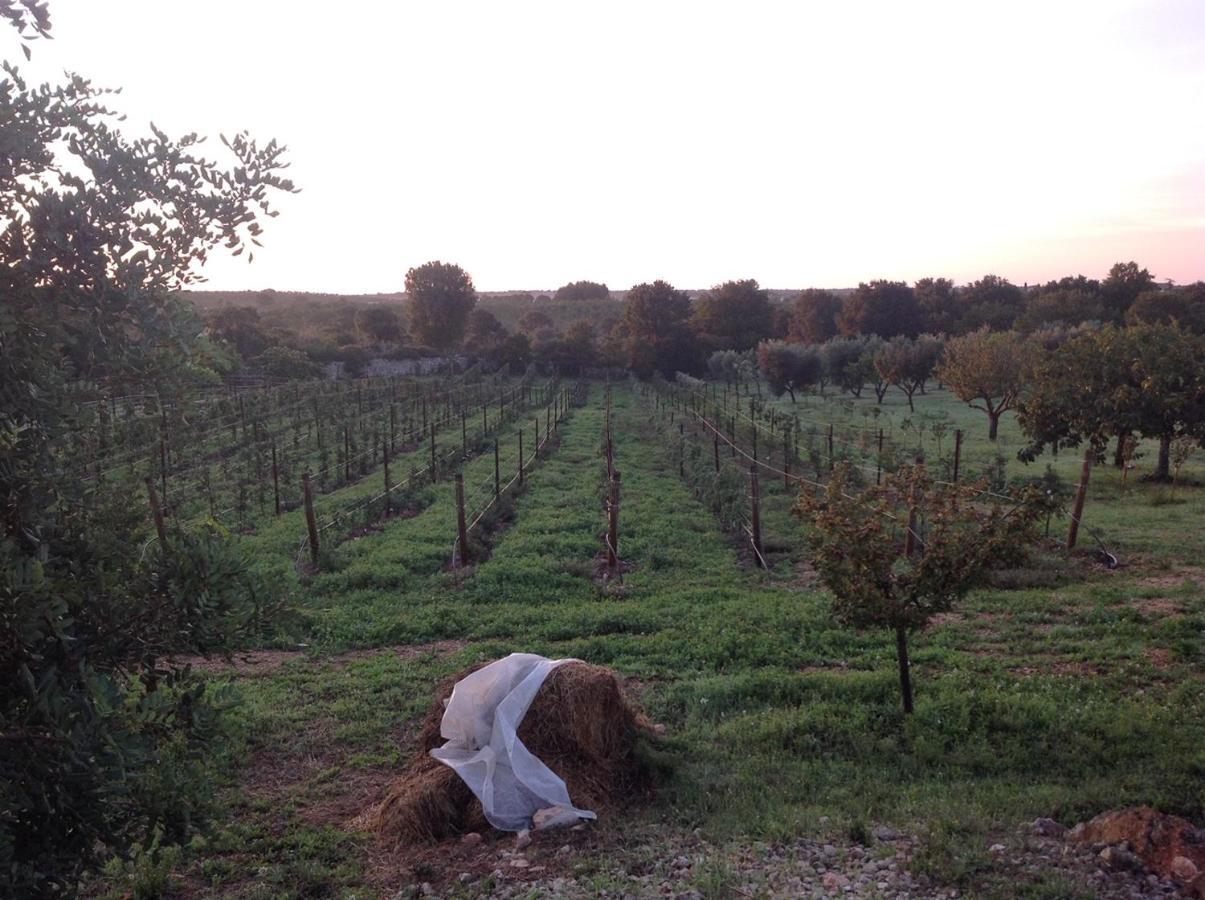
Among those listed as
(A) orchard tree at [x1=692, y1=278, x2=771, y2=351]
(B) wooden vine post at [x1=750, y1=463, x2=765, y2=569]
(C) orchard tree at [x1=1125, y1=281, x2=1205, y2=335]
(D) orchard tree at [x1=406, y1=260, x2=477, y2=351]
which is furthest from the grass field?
(A) orchard tree at [x1=692, y1=278, x2=771, y2=351]

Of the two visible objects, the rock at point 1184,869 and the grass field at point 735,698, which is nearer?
the rock at point 1184,869

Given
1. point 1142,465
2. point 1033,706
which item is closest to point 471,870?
point 1033,706

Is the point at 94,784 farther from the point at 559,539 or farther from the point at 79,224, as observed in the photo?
the point at 559,539

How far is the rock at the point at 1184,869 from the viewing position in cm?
459

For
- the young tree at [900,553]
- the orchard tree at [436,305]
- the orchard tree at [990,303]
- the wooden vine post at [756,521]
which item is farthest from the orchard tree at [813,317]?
the young tree at [900,553]

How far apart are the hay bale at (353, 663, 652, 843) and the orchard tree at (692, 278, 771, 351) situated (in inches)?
2405

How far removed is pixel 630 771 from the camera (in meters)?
6.59

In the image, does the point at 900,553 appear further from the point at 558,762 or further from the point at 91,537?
the point at 91,537

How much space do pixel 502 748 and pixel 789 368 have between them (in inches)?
1624

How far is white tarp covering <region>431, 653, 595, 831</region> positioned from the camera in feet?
19.5

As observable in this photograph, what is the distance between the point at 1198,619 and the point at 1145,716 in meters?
2.97

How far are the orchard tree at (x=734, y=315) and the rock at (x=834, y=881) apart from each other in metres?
62.8

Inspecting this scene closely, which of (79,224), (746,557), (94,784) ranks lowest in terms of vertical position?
(746,557)

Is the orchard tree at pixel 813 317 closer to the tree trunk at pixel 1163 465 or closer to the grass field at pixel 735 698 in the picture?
the tree trunk at pixel 1163 465
